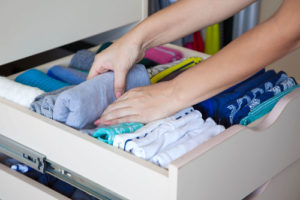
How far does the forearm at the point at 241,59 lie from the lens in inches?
36.9

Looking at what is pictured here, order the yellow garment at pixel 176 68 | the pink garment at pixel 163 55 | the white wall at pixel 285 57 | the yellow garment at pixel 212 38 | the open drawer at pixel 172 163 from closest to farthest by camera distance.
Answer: the open drawer at pixel 172 163, the yellow garment at pixel 176 68, the pink garment at pixel 163 55, the yellow garment at pixel 212 38, the white wall at pixel 285 57

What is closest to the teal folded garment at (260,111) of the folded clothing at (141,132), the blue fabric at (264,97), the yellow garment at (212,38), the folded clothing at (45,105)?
the blue fabric at (264,97)

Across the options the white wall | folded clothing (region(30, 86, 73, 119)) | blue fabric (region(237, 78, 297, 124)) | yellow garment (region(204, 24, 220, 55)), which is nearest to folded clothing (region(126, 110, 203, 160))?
blue fabric (region(237, 78, 297, 124))

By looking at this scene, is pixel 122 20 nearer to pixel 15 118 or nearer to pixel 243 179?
pixel 15 118

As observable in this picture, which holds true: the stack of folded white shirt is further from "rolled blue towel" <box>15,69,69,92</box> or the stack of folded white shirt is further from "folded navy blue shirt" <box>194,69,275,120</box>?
"rolled blue towel" <box>15,69,69,92</box>

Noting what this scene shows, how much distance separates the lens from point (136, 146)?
0.93 metres

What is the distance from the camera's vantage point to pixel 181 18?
122 cm

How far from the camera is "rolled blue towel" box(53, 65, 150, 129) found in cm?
104

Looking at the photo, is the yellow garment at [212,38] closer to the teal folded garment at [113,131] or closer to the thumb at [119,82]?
the thumb at [119,82]

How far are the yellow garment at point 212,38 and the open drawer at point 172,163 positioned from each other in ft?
2.86

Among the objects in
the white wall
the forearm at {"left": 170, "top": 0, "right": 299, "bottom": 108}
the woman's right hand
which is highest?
the forearm at {"left": 170, "top": 0, "right": 299, "bottom": 108}

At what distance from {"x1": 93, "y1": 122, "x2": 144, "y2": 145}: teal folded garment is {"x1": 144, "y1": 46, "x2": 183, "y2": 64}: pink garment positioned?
0.45 m

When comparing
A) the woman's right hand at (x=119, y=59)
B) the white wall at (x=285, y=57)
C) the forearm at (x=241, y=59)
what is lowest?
the white wall at (x=285, y=57)

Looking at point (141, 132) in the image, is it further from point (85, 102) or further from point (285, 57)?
point (285, 57)
